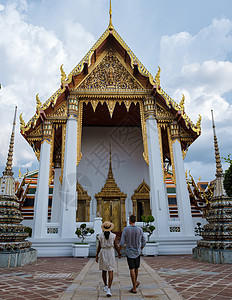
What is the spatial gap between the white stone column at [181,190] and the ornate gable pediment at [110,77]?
7.54 feet

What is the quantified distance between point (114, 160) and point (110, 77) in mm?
3908

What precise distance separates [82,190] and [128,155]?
8.94 ft

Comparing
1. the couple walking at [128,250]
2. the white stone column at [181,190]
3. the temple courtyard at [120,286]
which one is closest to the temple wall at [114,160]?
the white stone column at [181,190]

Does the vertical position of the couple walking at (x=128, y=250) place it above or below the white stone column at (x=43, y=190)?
below

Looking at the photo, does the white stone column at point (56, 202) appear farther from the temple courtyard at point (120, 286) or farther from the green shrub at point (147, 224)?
the temple courtyard at point (120, 286)

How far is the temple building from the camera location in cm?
720

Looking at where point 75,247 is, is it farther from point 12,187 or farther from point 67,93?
point 67,93

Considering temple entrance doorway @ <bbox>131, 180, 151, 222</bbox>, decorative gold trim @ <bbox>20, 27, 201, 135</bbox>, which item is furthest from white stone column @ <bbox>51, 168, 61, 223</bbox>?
decorative gold trim @ <bbox>20, 27, 201, 135</bbox>

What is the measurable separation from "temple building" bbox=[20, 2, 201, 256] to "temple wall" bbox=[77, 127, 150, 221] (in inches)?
1.8

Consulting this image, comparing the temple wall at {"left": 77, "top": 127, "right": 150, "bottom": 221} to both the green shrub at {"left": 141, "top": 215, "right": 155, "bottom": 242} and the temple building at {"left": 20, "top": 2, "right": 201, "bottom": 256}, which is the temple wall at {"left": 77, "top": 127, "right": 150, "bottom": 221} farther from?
the green shrub at {"left": 141, "top": 215, "right": 155, "bottom": 242}

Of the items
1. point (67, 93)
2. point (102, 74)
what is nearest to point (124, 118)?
point (102, 74)

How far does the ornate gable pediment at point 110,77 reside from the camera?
8.62 m

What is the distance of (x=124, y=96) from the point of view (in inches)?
337

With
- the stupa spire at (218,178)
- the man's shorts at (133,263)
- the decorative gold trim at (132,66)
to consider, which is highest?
the decorative gold trim at (132,66)
